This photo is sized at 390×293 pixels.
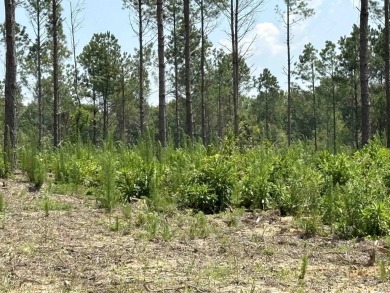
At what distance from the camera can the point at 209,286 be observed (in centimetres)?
332

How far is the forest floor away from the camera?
3389mm

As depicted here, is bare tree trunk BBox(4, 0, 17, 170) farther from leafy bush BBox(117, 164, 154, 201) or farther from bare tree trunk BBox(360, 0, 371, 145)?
bare tree trunk BBox(360, 0, 371, 145)

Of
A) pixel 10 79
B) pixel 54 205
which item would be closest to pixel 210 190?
pixel 54 205

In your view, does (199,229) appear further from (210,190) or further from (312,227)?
(210,190)

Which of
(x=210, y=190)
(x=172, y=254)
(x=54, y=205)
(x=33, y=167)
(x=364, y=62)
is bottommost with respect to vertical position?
(x=172, y=254)

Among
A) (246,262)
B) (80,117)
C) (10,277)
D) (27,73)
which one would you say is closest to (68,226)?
(10,277)

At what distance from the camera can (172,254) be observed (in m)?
4.16

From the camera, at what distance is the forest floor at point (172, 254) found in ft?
11.1

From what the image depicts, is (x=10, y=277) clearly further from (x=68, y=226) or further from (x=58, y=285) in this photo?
(x=68, y=226)

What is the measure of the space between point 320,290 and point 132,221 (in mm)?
2667

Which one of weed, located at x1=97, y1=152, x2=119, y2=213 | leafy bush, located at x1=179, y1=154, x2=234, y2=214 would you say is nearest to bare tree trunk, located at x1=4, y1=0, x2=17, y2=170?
weed, located at x1=97, y1=152, x2=119, y2=213

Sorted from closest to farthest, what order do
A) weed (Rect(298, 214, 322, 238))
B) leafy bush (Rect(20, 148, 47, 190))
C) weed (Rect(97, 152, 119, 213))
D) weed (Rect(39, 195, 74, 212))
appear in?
weed (Rect(298, 214, 322, 238))
weed (Rect(39, 195, 74, 212))
weed (Rect(97, 152, 119, 213))
leafy bush (Rect(20, 148, 47, 190))

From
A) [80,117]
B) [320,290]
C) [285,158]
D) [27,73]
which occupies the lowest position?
[320,290]

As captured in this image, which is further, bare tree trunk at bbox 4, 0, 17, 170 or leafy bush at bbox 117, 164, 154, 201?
bare tree trunk at bbox 4, 0, 17, 170
